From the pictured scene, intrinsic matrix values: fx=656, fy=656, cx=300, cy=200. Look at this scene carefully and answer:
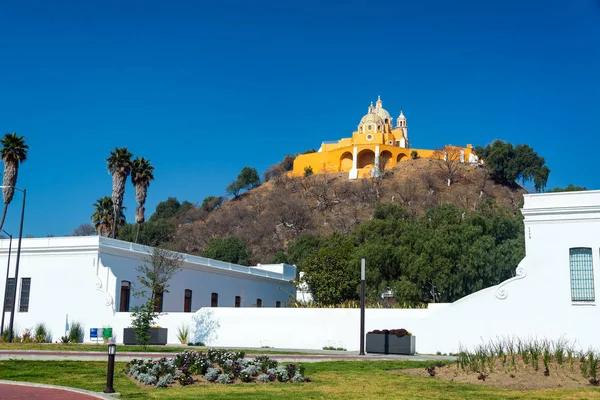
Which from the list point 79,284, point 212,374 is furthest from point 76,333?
point 212,374

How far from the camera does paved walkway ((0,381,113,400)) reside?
456 inches

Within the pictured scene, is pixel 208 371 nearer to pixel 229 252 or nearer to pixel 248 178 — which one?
pixel 229 252

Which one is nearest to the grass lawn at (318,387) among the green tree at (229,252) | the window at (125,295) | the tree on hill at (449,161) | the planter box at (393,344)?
the planter box at (393,344)

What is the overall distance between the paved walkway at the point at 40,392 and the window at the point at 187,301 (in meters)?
24.7

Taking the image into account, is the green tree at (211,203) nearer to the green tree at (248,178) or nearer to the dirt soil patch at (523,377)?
the green tree at (248,178)

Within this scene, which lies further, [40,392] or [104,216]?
[104,216]

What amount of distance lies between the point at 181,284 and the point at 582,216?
2230 centimetres

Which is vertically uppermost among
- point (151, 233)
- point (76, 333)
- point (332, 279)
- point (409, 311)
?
point (151, 233)

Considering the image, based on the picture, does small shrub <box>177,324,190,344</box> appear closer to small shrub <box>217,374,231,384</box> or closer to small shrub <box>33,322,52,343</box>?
small shrub <box>33,322,52,343</box>

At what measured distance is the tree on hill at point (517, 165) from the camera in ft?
314

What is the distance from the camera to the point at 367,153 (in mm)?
104188

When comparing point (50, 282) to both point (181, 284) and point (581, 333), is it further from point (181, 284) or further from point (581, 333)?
point (581, 333)

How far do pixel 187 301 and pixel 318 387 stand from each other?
84.8 ft

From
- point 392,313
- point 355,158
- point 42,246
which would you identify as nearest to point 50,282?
point 42,246
